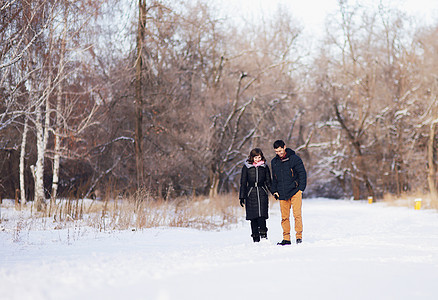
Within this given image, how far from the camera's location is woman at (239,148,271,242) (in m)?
8.61

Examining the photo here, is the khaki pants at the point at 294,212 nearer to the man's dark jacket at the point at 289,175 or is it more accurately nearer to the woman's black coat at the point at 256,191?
the man's dark jacket at the point at 289,175

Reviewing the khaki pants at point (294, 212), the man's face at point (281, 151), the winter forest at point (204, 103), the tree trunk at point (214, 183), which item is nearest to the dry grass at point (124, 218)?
the winter forest at point (204, 103)

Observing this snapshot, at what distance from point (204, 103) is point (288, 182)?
A: 17.7m

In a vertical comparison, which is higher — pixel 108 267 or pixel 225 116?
pixel 225 116

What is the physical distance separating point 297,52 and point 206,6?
1107cm

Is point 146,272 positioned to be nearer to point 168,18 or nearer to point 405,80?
point 168,18

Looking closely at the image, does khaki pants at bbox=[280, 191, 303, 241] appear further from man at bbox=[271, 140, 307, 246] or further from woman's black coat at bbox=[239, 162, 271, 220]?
woman's black coat at bbox=[239, 162, 271, 220]

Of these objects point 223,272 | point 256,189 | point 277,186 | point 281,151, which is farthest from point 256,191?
point 223,272

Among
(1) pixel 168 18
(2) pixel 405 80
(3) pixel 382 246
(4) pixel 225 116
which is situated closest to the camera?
(3) pixel 382 246

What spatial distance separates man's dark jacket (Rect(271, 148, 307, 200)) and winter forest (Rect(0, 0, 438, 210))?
6.41 meters

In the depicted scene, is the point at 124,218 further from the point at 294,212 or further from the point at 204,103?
the point at 204,103

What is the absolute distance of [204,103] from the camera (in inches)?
1008

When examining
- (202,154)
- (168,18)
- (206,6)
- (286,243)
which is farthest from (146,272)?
(206,6)

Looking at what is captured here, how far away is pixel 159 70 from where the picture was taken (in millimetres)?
19078
